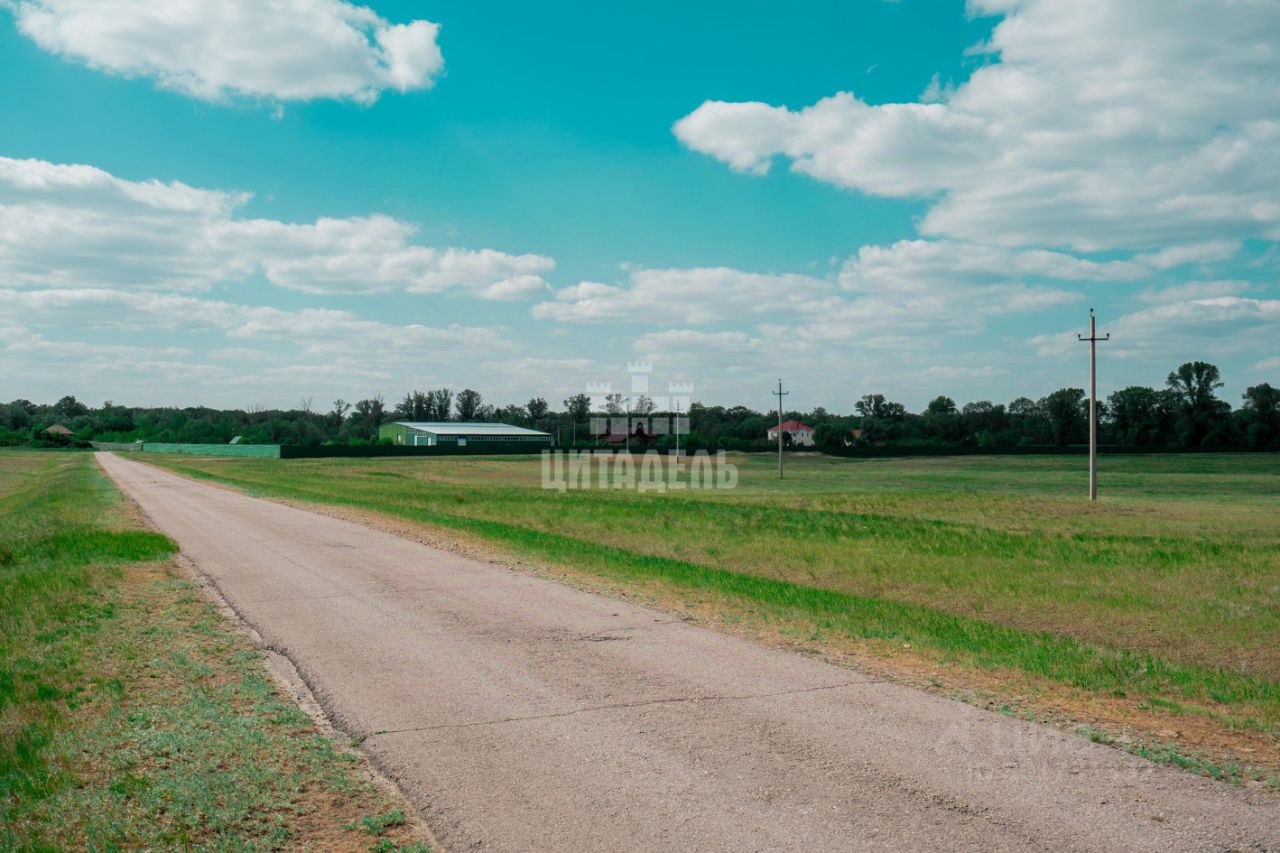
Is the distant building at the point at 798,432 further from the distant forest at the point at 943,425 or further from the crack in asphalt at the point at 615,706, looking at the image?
the crack in asphalt at the point at 615,706

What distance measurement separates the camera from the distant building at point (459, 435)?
137m

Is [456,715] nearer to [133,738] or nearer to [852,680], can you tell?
[133,738]

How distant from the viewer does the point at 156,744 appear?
23.2ft

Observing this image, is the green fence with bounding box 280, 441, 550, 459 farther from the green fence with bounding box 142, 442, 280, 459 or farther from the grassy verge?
the grassy verge

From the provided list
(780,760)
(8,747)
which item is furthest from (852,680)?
(8,747)

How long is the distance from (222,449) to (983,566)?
131 m

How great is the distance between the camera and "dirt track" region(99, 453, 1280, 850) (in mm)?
5426

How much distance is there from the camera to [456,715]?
7758 millimetres

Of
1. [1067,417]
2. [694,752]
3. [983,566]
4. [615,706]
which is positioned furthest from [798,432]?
A: [694,752]

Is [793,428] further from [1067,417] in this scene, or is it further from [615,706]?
[615,706]

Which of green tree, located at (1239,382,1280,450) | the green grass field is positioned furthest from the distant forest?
the green grass field

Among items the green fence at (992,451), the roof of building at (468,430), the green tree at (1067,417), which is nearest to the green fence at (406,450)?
Answer: the roof of building at (468,430)

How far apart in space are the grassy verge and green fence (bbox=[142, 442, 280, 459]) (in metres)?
97.6

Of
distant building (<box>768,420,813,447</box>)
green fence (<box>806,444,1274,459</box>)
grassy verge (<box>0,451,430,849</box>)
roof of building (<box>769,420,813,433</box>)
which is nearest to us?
grassy verge (<box>0,451,430,849</box>)
